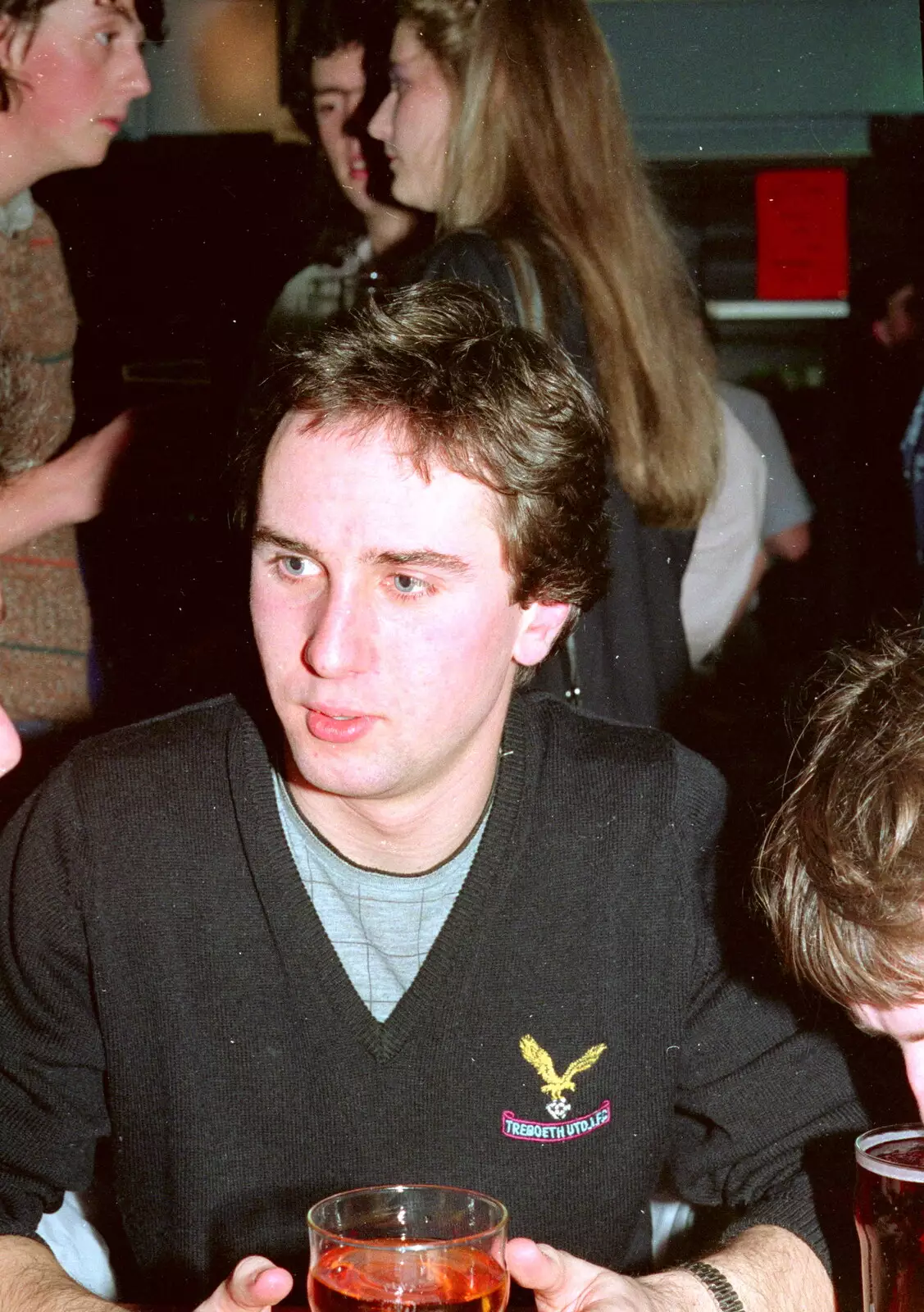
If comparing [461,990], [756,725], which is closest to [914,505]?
[756,725]

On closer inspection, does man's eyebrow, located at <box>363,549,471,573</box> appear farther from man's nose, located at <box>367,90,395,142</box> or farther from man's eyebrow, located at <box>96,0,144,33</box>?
man's eyebrow, located at <box>96,0,144,33</box>

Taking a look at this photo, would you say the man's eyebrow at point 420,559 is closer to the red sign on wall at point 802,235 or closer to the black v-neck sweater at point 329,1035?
the black v-neck sweater at point 329,1035

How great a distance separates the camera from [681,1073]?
56.2 inches

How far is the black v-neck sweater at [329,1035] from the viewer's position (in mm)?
1349

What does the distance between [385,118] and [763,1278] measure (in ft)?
5.24

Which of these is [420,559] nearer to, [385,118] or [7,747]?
[7,747]

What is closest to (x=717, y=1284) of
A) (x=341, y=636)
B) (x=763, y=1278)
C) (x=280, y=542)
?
(x=763, y=1278)

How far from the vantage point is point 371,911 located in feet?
4.64

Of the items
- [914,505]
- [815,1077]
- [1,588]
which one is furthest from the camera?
[914,505]

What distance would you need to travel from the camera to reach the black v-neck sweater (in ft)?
4.42

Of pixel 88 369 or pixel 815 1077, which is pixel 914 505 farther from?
pixel 88 369

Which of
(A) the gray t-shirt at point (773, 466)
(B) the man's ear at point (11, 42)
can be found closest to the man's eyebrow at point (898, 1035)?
(A) the gray t-shirt at point (773, 466)

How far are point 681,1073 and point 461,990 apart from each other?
26cm

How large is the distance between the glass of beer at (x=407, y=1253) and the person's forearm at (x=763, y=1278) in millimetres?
277
